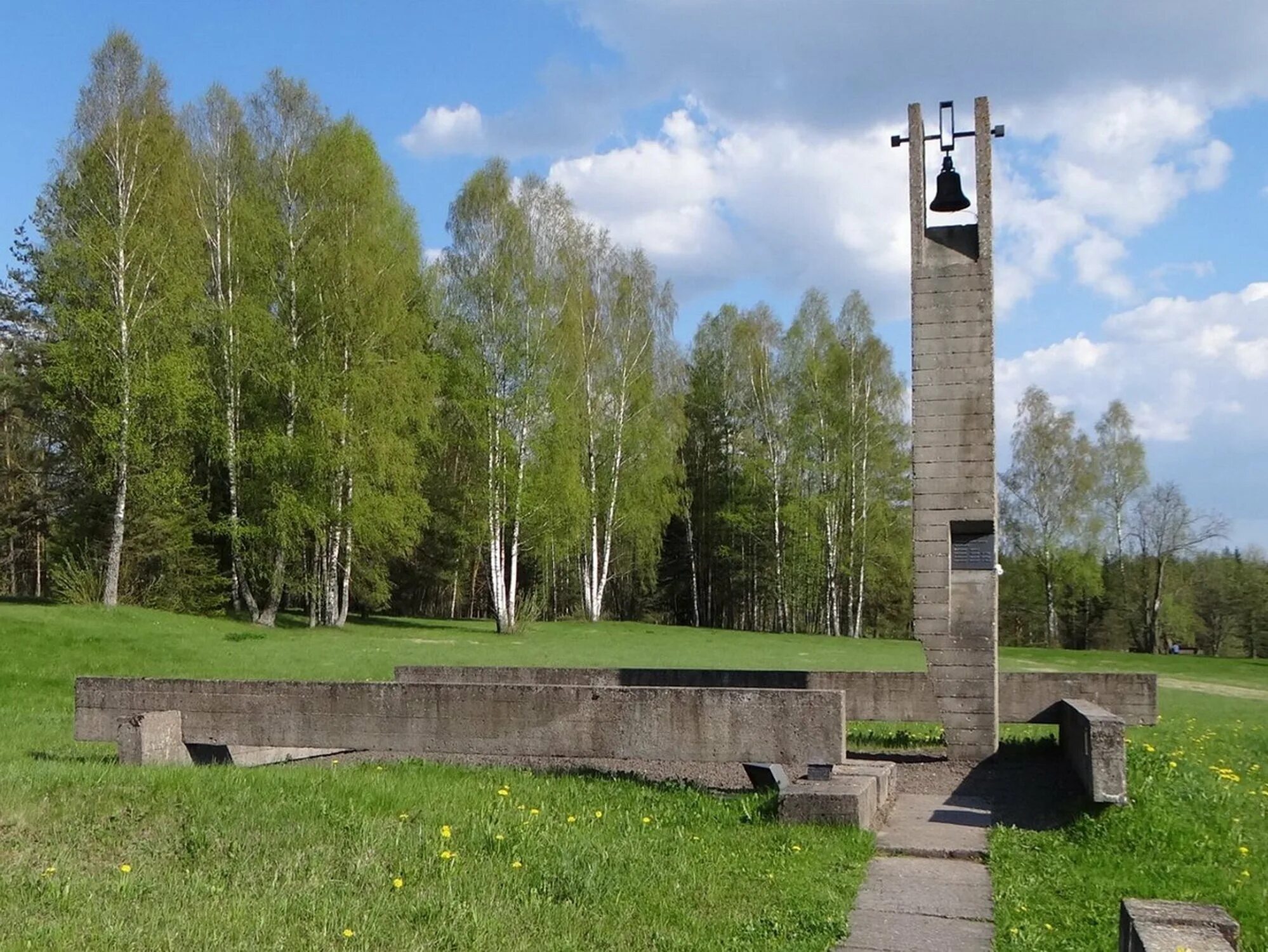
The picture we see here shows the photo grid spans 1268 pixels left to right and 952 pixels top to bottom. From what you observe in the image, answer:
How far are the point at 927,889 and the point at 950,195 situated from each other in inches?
279

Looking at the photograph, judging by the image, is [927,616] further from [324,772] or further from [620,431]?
[620,431]

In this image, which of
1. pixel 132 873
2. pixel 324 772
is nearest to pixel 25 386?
pixel 324 772

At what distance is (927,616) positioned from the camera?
10.9 metres

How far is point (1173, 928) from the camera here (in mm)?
3359

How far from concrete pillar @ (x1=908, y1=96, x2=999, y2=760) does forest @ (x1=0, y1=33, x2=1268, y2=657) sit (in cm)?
2294

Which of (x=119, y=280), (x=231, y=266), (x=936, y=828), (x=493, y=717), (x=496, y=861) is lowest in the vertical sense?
(x=936, y=828)

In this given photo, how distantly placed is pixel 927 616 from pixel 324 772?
5.63 metres

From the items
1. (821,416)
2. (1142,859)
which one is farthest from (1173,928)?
(821,416)

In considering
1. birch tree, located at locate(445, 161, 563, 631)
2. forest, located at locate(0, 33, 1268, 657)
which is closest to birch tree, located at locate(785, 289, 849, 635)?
forest, located at locate(0, 33, 1268, 657)

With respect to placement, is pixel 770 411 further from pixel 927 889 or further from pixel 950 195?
pixel 927 889

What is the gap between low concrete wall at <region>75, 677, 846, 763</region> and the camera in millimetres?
8336

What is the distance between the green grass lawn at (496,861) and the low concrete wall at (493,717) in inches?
11.6

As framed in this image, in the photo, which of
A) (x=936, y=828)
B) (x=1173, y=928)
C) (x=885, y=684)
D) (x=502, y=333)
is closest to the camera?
(x=1173, y=928)

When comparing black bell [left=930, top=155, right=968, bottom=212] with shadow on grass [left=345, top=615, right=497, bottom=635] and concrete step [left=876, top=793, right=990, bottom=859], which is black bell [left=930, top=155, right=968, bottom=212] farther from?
shadow on grass [left=345, top=615, right=497, bottom=635]
